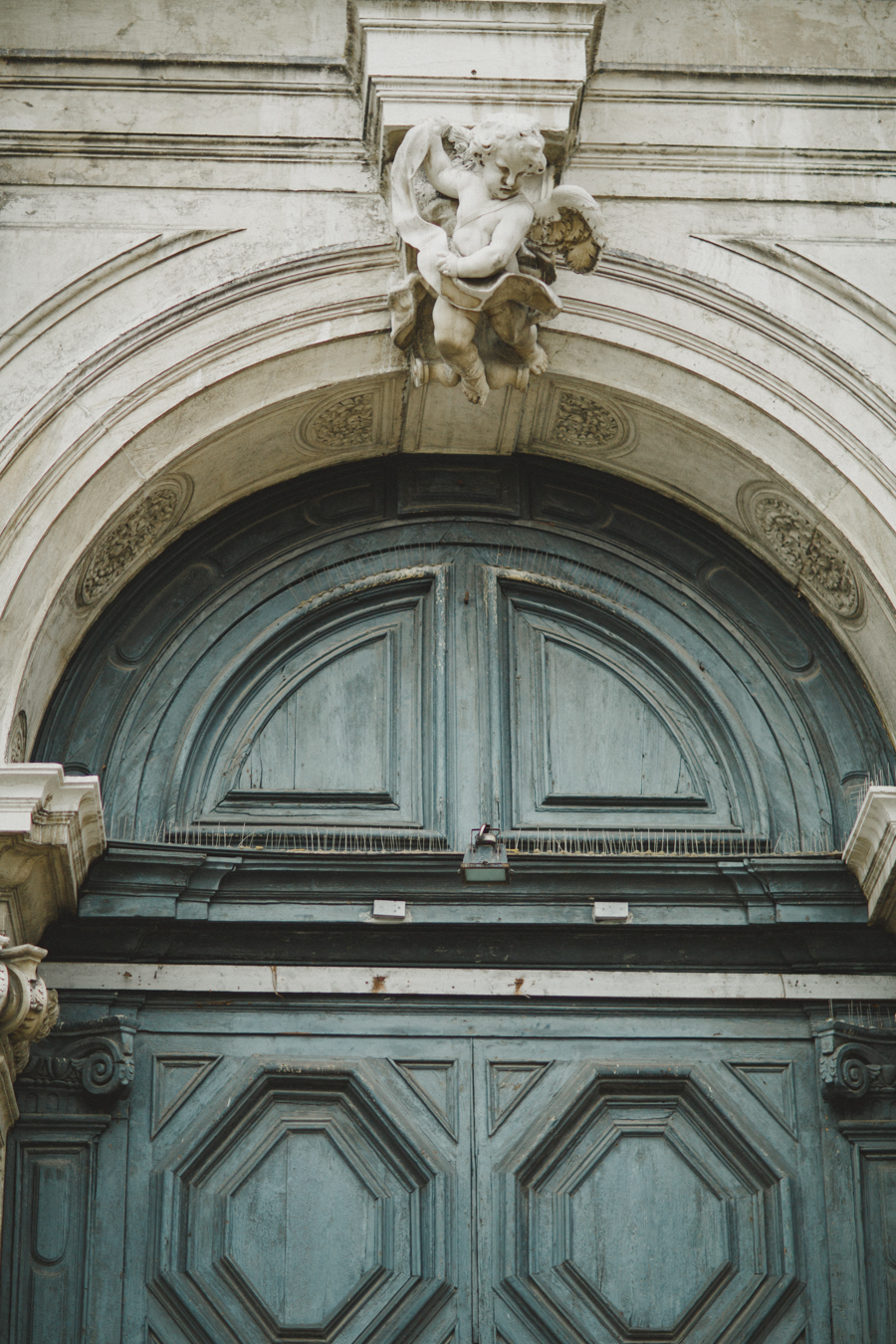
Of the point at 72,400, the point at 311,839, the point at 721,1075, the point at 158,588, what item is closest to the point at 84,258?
the point at 72,400

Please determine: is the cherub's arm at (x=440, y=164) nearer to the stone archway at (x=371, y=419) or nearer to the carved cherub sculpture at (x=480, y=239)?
the carved cherub sculpture at (x=480, y=239)

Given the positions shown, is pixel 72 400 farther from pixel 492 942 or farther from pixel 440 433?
pixel 492 942

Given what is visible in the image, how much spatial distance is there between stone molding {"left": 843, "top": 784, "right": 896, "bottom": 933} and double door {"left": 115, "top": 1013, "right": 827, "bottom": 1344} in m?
0.52

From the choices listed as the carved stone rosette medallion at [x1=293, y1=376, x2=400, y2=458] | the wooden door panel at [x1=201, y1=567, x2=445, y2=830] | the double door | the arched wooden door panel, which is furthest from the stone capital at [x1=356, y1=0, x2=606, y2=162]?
the double door

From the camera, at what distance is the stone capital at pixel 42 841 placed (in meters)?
4.64

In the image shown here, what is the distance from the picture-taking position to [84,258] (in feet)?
17.6

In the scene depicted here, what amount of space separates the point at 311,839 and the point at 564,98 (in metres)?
2.42

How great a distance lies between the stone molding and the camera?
16.3ft

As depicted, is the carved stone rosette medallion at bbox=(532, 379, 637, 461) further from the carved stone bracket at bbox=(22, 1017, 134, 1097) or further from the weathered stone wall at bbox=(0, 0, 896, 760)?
the carved stone bracket at bbox=(22, 1017, 134, 1097)

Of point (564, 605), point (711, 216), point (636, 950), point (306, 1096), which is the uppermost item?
point (711, 216)

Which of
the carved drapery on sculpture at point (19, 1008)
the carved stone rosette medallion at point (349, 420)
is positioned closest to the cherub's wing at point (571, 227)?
the carved stone rosette medallion at point (349, 420)

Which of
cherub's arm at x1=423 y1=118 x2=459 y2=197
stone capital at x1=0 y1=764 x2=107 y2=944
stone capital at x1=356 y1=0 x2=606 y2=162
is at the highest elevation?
stone capital at x1=356 y1=0 x2=606 y2=162

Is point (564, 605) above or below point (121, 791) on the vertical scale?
above

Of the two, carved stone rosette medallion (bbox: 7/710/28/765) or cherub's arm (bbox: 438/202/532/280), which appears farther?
cherub's arm (bbox: 438/202/532/280)
